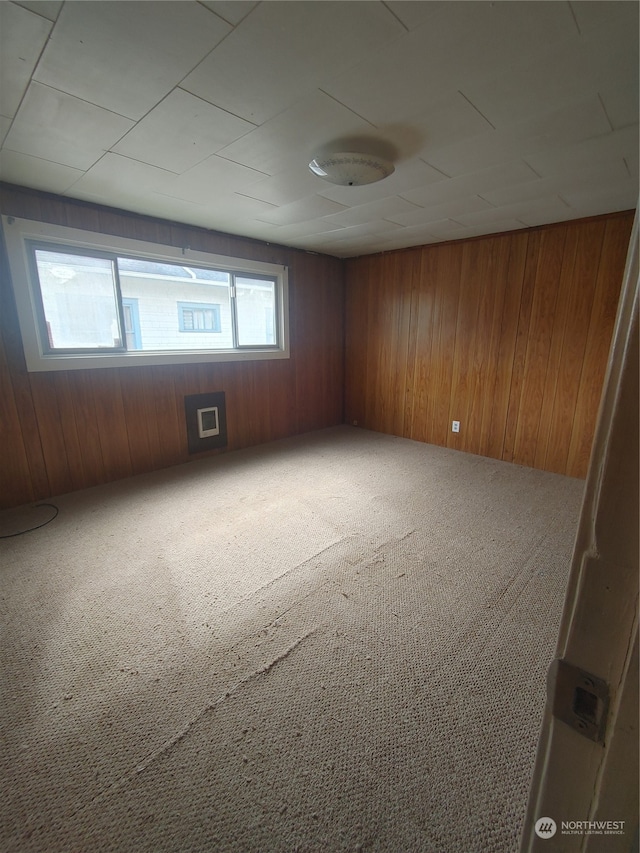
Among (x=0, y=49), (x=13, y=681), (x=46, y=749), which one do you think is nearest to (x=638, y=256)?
(x=46, y=749)

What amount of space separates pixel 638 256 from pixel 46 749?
6.14 feet

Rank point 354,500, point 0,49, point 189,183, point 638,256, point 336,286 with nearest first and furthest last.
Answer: point 638,256
point 0,49
point 189,183
point 354,500
point 336,286

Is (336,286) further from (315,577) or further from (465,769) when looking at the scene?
(465,769)

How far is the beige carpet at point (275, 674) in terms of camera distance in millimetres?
1029

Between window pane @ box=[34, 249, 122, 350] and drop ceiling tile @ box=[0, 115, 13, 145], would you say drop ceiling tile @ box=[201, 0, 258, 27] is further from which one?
window pane @ box=[34, 249, 122, 350]

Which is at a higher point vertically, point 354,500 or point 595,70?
point 595,70

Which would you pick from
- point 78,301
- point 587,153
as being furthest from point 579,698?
point 78,301

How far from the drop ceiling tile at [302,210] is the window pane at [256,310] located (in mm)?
881

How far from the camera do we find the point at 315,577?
1991 mm

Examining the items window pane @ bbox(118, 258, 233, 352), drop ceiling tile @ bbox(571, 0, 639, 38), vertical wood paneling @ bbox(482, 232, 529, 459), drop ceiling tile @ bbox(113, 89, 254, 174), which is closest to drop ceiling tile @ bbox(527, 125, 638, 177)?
drop ceiling tile @ bbox(571, 0, 639, 38)

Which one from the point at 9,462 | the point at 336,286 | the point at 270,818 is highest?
the point at 336,286

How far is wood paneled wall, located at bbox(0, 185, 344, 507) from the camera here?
8.73 ft

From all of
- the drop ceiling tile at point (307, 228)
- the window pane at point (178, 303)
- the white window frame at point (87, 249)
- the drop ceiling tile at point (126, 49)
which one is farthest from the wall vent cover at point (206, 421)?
the drop ceiling tile at point (126, 49)

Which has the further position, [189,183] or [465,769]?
[189,183]
